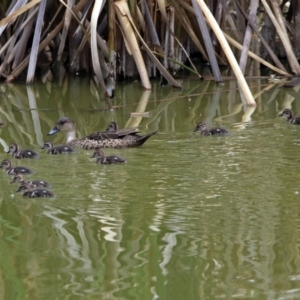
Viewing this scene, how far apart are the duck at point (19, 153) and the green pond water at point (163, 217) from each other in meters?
0.08

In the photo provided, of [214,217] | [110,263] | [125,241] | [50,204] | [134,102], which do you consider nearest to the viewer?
[110,263]

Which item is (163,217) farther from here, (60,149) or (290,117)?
(290,117)

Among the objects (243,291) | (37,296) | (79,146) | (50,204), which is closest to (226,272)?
(243,291)

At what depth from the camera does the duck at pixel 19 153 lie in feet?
21.1

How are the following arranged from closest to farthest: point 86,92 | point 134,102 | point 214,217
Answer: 1. point 214,217
2. point 134,102
3. point 86,92

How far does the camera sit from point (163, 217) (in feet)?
16.0

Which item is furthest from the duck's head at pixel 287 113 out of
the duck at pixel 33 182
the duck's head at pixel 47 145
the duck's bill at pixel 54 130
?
the duck at pixel 33 182

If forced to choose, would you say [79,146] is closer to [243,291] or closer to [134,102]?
[134,102]

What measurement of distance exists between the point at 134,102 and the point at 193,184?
354 centimetres

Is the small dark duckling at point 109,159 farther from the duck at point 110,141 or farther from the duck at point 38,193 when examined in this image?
the duck at point 38,193

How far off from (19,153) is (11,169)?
515 mm

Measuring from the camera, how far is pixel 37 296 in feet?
12.3

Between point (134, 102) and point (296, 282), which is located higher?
point (134, 102)

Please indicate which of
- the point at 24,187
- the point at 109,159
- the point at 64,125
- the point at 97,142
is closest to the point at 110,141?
the point at 97,142
